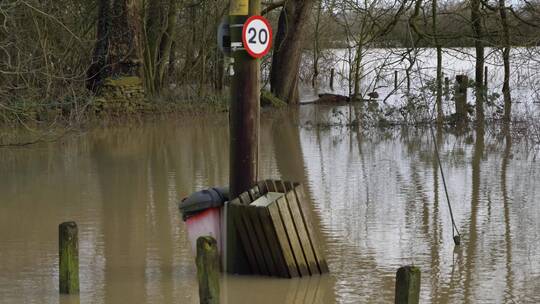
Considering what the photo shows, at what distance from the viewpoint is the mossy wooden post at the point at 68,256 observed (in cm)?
721

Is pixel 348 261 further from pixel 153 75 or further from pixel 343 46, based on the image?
pixel 343 46

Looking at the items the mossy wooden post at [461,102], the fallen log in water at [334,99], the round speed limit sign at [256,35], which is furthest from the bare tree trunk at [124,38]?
the round speed limit sign at [256,35]

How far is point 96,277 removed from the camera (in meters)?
8.78

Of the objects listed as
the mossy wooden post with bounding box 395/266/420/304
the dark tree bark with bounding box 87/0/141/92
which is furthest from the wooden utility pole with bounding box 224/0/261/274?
the dark tree bark with bounding box 87/0/141/92

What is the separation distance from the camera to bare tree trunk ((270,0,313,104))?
30547 mm

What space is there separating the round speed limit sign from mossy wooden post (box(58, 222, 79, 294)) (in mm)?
2323

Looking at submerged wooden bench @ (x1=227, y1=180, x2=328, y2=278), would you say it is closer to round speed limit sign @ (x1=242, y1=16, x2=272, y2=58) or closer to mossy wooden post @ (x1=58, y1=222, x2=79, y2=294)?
round speed limit sign @ (x1=242, y1=16, x2=272, y2=58)

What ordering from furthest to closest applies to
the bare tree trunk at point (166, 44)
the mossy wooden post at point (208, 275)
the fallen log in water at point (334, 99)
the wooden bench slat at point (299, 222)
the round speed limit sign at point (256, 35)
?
the fallen log in water at point (334, 99)
the bare tree trunk at point (166, 44)
the round speed limit sign at point (256, 35)
the wooden bench slat at point (299, 222)
the mossy wooden post at point (208, 275)

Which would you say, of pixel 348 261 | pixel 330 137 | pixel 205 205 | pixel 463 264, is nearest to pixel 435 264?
pixel 463 264

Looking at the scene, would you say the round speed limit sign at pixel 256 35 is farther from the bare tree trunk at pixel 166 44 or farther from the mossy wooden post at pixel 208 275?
the bare tree trunk at pixel 166 44

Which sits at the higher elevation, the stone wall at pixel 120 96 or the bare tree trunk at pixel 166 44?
the bare tree trunk at pixel 166 44

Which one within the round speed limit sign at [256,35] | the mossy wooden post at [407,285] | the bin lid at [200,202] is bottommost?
the mossy wooden post at [407,285]

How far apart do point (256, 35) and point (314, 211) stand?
4688 millimetres

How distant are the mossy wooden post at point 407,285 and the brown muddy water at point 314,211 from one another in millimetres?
2540
